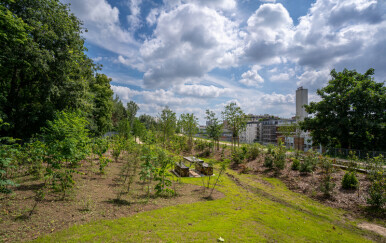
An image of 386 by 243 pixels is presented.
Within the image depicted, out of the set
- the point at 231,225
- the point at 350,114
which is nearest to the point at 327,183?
the point at 231,225

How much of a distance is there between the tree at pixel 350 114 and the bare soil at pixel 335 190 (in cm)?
1054

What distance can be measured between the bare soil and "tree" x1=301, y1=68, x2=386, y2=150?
34.6 feet

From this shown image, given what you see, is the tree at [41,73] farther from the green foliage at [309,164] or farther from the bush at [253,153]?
the green foliage at [309,164]

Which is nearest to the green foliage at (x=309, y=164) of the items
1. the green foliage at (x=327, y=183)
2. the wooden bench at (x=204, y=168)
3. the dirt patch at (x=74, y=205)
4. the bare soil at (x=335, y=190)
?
the bare soil at (x=335, y=190)

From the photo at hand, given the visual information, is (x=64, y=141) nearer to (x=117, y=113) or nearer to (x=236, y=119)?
(x=236, y=119)

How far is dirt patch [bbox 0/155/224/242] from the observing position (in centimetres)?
415

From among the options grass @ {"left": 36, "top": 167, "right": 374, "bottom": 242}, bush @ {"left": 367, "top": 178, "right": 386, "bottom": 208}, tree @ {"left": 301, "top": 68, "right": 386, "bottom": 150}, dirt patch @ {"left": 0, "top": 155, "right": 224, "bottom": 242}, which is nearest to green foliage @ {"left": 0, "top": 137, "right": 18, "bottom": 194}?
dirt patch @ {"left": 0, "top": 155, "right": 224, "bottom": 242}

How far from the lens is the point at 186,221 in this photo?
5090 millimetres

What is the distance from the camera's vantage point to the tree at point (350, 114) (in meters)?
17.1

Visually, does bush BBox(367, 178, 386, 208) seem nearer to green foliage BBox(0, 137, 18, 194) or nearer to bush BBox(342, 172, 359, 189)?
bush BBox(342, 172, 359, 189)

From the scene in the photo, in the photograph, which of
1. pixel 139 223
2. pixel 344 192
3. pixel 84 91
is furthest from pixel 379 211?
pixel 84 91

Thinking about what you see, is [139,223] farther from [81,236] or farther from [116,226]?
[81,236]

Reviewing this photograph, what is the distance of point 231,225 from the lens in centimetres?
508

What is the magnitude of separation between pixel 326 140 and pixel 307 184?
46.3 ft
